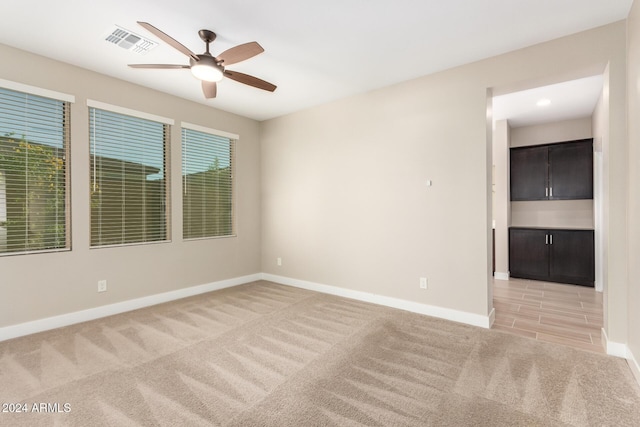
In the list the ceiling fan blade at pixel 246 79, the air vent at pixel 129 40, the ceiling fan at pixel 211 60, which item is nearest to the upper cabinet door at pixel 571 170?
the ceiling fan blade at pixel 246 79

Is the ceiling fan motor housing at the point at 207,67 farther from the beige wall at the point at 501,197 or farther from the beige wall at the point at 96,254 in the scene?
the beige wall at the point at 501,197

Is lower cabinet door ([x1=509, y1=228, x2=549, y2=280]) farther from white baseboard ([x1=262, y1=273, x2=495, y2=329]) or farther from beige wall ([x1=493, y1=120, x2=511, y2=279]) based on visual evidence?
white baseboard ([x1=262, y1=273, x2=495, y2=329])

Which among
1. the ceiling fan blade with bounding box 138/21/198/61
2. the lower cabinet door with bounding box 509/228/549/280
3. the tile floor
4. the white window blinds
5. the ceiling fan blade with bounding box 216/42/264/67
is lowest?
the tile floor

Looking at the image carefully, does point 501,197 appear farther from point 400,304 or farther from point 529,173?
point 400,304

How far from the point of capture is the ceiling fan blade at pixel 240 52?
7.70ft

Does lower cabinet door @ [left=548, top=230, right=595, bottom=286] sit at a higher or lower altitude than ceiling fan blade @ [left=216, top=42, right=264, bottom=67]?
lower

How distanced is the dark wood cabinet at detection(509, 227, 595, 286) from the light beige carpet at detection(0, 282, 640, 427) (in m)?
2.93

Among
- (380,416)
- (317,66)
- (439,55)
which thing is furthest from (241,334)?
(439,55)

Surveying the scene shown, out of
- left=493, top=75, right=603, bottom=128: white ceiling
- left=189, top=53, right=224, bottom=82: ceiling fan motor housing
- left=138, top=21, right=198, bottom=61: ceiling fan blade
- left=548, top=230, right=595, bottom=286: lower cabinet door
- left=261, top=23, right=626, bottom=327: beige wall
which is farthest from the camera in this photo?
left=548, top=230, right=595, bottom=286: lower cabinet door

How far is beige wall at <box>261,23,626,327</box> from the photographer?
115 inches

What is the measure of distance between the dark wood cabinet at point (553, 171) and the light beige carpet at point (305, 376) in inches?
142

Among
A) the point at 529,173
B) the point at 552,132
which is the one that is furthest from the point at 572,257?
the point at 552,132

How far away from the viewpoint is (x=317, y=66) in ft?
10.9

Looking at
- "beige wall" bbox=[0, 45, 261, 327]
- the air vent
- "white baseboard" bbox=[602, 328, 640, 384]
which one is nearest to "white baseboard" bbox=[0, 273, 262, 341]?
"beige wall" bbox=[0, 45, 261, 327]
